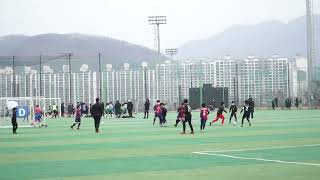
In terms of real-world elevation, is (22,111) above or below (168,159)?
above

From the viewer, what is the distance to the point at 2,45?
177000mm

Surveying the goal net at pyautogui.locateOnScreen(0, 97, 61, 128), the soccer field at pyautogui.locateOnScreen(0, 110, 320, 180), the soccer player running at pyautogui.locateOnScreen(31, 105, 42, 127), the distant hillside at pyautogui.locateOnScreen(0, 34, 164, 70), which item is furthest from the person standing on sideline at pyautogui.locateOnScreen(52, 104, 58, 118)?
the distant hillside at pyautogui.locateOnScreen(0, 34, 164, 70)

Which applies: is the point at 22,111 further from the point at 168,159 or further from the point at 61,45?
the point at 61,45

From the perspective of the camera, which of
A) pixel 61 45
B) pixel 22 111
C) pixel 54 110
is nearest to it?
pixel 22 111

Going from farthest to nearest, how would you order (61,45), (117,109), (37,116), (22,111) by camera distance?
(61,45) → (117,109) → (22,111) → (37,116)

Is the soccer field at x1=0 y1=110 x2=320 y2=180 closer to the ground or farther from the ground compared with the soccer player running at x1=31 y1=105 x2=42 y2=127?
closer to the ground

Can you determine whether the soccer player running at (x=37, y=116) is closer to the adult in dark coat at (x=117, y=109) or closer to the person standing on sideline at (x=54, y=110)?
the adult in dark coat at (x=117, y=109)

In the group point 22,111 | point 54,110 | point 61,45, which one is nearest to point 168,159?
point 22,111

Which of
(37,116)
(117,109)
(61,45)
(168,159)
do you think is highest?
(61,45)

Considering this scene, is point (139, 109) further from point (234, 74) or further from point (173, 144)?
point (173, 144)

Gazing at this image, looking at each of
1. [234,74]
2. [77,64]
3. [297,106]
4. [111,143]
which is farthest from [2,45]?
[111,143]

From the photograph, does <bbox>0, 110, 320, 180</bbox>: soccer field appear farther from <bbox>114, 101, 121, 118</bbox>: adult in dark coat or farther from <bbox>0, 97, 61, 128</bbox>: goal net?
<bbox>114, 101, 121, 118</bbox>: adult in dark coat

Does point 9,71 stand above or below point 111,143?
above

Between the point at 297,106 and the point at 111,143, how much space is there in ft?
172
